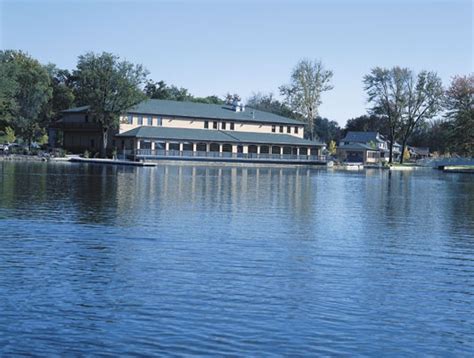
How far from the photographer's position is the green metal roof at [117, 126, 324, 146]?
281 feet

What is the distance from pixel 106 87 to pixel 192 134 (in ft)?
43.4

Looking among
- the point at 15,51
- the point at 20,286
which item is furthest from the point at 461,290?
the point at 15,51

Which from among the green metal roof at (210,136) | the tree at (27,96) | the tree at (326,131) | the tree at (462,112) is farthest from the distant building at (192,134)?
the tree at (326,131)

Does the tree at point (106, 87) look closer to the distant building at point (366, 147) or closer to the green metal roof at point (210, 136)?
the green metal roof at point (210, 136)

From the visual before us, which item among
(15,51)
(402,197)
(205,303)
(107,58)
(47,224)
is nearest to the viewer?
(205,303)

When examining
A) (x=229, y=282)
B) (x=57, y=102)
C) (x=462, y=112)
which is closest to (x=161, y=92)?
(x=57, y=102)

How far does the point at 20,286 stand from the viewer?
13.5 meters

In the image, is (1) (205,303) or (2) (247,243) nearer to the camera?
(1) (205,303)

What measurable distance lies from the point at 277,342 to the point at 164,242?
30.7ft

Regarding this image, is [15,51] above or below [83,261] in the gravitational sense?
above

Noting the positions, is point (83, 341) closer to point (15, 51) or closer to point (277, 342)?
Result: point (277, 342)

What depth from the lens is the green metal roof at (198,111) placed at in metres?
91.4

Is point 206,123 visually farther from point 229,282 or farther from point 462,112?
point 229,282

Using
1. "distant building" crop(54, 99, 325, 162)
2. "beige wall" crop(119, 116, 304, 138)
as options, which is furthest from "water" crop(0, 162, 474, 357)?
"beige wall" crop(119, 116, 304, 138)
